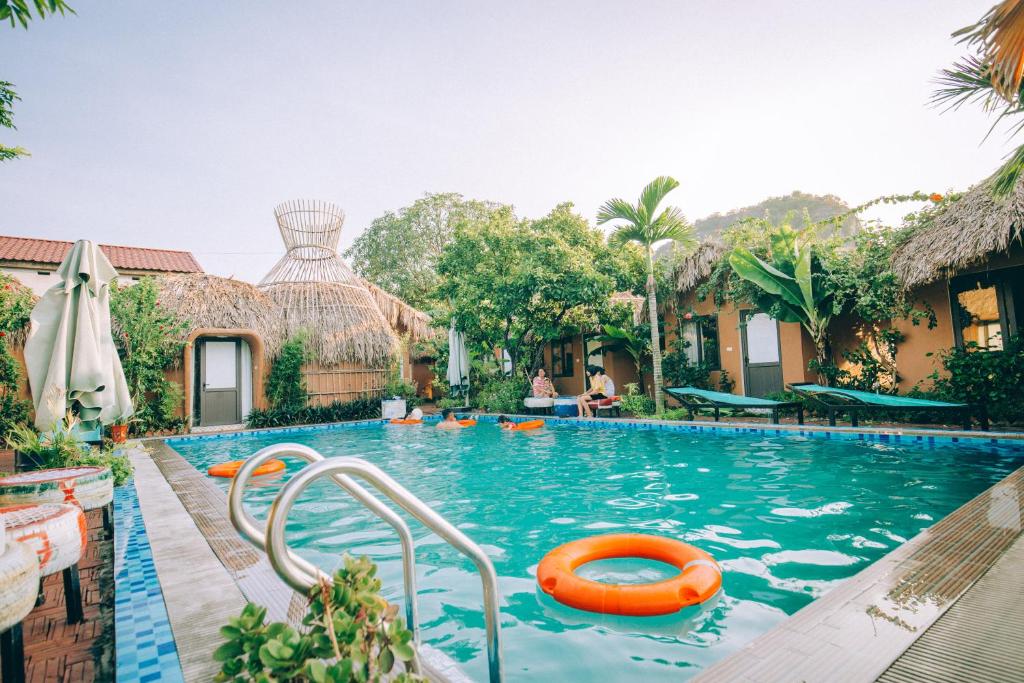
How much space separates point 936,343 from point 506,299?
888cm

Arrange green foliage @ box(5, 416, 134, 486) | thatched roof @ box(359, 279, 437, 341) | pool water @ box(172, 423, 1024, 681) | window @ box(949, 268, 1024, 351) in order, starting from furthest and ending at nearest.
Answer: thatched roof @ box(359, 279, 437, 341)
window @ box(949, 268, 1024, 351)
green foliage @ box(5, 416, 134, 486)
pool water @ box(172, 423, 1024, 681)

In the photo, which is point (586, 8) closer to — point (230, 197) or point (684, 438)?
point (684, 438)

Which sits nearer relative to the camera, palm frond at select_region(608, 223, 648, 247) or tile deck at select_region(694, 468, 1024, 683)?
tile deck at select_region(694, 468, 1024, 683)

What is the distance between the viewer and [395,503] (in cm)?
144

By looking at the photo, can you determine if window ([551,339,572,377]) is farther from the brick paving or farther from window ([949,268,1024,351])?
the brick paving

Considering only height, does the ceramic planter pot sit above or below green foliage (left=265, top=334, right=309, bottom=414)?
below

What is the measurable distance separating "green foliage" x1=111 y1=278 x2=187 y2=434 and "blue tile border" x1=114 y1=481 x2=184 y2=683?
30.2 ft

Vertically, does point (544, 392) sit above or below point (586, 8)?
below

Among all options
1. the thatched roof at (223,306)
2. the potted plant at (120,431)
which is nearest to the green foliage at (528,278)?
the thatched roof at (223,306)

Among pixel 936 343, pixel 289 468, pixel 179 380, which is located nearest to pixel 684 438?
pixel 936 343

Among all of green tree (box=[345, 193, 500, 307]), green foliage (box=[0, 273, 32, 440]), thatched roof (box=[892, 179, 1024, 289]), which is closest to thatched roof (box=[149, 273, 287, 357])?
green foliage (box=[0, 273, 32, 440])

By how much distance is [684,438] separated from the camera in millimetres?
8844

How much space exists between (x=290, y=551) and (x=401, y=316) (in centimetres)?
1884

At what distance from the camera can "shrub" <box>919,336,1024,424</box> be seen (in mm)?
7773
